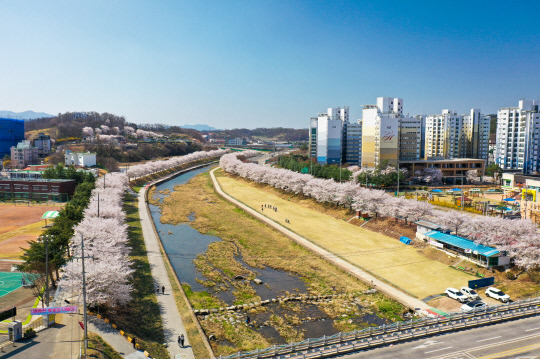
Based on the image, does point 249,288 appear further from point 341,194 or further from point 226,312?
point 341,194

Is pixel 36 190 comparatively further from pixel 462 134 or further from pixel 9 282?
pixel 462 134

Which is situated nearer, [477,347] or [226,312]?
[477,347]

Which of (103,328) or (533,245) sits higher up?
(533,245)

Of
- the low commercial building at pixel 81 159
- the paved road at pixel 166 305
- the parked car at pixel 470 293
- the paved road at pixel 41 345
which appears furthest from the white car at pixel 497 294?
the low commercial building at pixel 81 159

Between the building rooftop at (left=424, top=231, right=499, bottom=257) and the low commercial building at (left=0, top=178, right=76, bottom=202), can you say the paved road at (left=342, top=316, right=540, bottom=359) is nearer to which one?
the building rooftop at (left=424, top=231, right=499, bottom=257)

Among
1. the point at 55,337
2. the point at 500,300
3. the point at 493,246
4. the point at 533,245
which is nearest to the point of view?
the point at 55,337

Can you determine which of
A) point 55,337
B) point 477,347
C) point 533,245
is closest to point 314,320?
point 477,347

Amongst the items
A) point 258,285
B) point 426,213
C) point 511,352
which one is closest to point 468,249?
point 426,213
